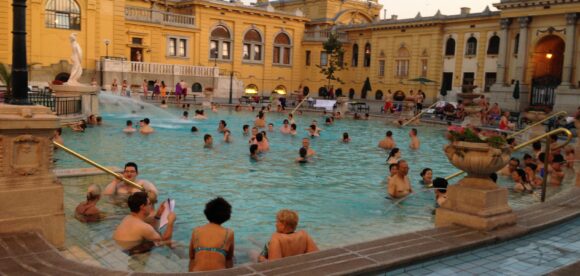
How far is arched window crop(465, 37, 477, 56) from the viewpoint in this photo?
45812 mm

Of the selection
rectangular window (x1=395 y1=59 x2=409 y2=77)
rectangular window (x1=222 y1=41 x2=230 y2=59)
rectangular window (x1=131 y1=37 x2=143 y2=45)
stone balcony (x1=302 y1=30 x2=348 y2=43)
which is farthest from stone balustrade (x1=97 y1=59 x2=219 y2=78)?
rectangular window (x1=395 y1=59 x2=409 y2=77)

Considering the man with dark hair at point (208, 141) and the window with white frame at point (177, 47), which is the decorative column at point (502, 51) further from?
the man with dark hair at point (208, 141)

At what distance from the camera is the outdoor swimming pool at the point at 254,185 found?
27.5 feet

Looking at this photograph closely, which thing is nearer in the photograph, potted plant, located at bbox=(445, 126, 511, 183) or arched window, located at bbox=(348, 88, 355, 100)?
potted plant, located at bbox=(445, 126, 511, 183)

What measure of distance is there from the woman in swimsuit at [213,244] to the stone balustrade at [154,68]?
37.2 meters

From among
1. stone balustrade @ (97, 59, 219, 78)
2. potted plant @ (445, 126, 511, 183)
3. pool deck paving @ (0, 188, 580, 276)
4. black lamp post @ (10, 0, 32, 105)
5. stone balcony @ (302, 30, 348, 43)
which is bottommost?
pool deck paving @ (0, 188, 580, 276)

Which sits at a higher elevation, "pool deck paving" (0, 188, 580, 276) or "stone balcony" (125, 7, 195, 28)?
"stone balcony" (125, 7, 195, 28)

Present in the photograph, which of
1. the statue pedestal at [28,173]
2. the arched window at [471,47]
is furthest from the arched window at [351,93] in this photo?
the statue pedestal at [28,173]

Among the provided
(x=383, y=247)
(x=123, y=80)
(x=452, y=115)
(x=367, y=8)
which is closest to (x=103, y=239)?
(x=383, y=247)

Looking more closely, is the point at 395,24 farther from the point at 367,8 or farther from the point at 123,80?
the point at 123,80

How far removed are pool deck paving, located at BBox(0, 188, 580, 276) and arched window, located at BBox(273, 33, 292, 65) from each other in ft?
170

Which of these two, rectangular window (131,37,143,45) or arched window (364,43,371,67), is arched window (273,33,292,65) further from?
rectangular window (131,37,143,45)

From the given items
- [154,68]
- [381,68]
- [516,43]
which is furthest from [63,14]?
[516,43]

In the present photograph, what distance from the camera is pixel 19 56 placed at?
6.07m
